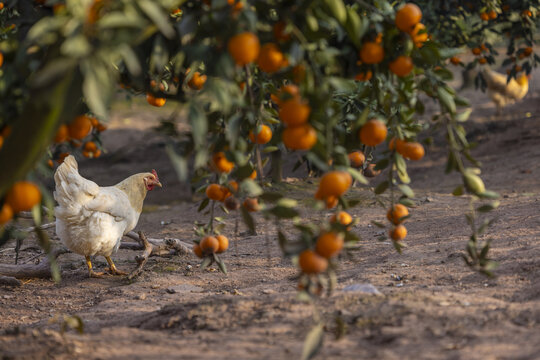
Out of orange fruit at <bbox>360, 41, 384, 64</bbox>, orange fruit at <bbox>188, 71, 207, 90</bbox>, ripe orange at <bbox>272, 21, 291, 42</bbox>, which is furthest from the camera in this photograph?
orange fruit at <bbox>188, 71, 207, 90</bbox>

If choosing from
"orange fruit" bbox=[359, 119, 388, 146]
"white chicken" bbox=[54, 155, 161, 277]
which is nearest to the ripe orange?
"orange fruit" bbox=[359, 119, 388, 146]

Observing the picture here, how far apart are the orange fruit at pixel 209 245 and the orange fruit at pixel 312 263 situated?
2.24ft

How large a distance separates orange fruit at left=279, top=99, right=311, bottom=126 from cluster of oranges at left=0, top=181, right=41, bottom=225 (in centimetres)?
74

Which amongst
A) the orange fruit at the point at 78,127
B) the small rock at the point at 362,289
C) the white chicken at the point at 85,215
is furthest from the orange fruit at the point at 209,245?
the white chicken at the point at 85,215

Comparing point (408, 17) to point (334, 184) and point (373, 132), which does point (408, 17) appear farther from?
point (334, 184)

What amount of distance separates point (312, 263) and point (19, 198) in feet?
2.76

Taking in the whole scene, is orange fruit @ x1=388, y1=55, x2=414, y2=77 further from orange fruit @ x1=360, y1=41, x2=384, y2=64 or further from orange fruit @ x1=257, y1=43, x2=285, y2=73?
orange fruit @ x1=257, y1=43, x2=285, y2=73

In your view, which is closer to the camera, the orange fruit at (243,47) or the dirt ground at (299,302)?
the orange fruit at (243,47)

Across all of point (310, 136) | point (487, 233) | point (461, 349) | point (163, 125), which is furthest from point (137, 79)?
point (487, 233)

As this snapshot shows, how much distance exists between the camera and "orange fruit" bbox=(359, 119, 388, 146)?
77.0 inches

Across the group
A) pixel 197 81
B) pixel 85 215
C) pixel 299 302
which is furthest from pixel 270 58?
pixel 85 215

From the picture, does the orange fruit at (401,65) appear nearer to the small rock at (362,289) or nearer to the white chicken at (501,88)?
the small rock at (362,289)

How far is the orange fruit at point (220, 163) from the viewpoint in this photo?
204cm

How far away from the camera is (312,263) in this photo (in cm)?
169
